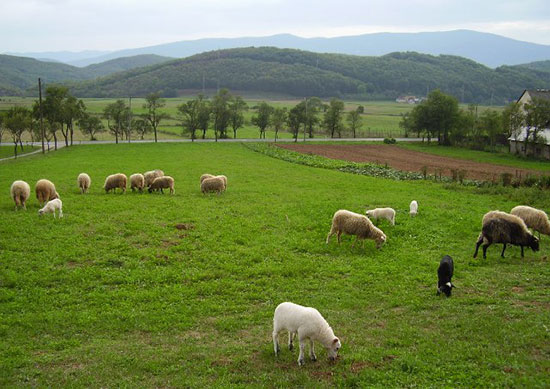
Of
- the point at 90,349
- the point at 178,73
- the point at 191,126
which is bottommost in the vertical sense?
the point at 90,349

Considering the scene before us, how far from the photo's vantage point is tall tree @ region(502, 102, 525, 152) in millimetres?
60756

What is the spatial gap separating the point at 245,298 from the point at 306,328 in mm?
3883

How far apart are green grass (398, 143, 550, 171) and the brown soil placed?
244 cm

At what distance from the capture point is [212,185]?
92.4 ft

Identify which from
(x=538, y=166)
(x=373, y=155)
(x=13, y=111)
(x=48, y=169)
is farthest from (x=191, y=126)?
(x=538, y=166)

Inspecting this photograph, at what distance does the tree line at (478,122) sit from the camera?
5831 centimetres

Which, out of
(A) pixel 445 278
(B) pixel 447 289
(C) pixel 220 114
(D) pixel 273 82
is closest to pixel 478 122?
(C) pixel 220 114

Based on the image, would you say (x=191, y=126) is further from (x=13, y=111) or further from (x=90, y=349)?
(x=90, y=349)

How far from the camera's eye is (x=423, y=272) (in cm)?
1477

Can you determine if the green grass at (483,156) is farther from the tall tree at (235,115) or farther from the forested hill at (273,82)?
the forested hill at (273,82)

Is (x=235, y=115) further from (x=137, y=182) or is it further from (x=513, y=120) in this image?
(x=137, y=182)

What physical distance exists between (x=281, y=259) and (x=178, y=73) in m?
180

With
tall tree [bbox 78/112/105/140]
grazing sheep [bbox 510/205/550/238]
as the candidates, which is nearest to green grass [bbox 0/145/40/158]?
tall tree [bbox 78/112/105/140]

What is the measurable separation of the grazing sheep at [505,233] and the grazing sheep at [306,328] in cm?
946
